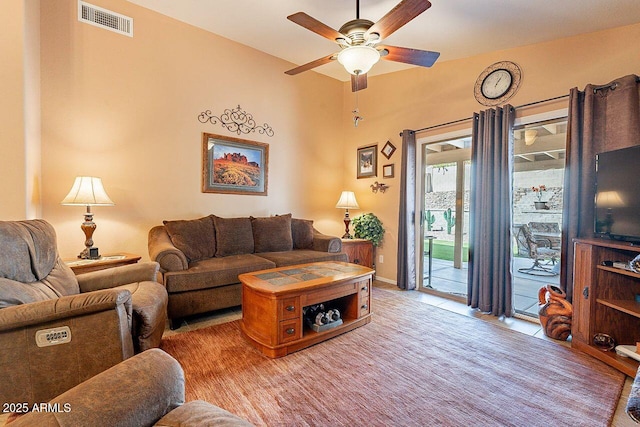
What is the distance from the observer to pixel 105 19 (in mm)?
2928

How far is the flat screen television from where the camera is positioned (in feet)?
6.60

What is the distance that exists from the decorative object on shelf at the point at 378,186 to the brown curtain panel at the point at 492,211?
4.49 ft

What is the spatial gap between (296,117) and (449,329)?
3.60 metres

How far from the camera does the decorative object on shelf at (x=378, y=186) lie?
4371 millimetres

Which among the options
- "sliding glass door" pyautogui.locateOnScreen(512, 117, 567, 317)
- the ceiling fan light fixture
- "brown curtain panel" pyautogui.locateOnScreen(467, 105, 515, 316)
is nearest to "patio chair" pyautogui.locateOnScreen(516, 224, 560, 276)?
"sliding glass door" pyautogui.locateOnScreen(512, 117, 567, 317)

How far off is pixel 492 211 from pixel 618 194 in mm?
987

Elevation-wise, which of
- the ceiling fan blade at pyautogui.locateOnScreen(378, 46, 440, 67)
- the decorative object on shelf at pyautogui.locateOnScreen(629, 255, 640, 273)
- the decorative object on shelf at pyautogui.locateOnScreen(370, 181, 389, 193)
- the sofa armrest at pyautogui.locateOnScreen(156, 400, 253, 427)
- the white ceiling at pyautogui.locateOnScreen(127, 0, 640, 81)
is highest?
the white ceiling at pyautogui.locateOnScreen(127, 0, 640, 81)

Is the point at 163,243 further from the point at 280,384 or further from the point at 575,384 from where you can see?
A: the point at 575,384

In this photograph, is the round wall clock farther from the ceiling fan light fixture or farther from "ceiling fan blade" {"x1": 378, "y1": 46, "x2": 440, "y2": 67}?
the ceiling fan light fixture

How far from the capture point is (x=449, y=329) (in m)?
2.67

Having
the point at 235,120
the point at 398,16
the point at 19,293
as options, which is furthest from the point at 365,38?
the point at 19,293

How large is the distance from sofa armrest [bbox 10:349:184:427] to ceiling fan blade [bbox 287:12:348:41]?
2.11 m

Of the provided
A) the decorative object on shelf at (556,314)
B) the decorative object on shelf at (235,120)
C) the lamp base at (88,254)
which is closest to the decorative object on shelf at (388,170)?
the decorative object on shelf at (235,120)

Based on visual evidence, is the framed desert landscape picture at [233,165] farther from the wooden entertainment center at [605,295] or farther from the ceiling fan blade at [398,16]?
the wooden entertainment center at [605,295]
